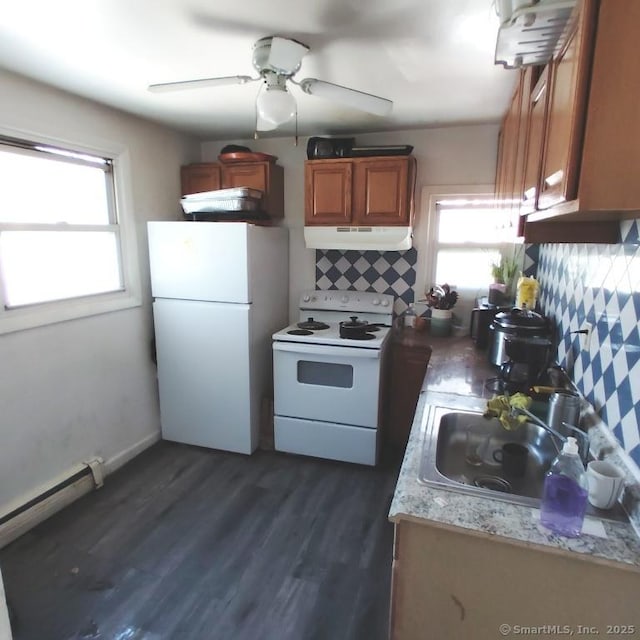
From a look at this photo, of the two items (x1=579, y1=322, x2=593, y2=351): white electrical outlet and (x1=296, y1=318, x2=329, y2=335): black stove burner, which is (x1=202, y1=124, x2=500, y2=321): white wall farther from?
(x1=579, y1=322, x2=593, y2=351): white electrical outlet

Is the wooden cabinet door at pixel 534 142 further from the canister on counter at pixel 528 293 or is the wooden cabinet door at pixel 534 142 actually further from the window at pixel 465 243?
the window at pixel 465 243

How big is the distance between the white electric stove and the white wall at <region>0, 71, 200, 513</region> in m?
1.01

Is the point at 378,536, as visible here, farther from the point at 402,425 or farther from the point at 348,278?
the point at 348,278

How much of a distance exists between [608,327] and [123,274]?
272 cm

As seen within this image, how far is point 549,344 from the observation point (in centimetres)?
172

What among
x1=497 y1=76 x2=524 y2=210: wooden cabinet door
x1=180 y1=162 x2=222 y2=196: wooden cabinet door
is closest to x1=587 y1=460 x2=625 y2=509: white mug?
x1=497 y1=76 x2=524 y2=210: wooden cabinet door

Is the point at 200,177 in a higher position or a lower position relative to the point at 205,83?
lower

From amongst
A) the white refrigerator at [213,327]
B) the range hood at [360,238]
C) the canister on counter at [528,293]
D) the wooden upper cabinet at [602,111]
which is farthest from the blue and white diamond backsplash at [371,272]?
the wooden upper cabinet at [602,111]

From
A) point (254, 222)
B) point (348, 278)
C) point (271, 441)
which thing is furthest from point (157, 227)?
point (271, 441)

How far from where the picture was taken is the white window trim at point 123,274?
6.77 feet

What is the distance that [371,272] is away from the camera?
3203 mm

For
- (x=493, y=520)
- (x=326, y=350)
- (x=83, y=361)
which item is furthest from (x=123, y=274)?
(x=493, y=520)

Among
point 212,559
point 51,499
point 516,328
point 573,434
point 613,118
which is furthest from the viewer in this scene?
point 51,499

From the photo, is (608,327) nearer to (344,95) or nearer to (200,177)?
(344,95)
